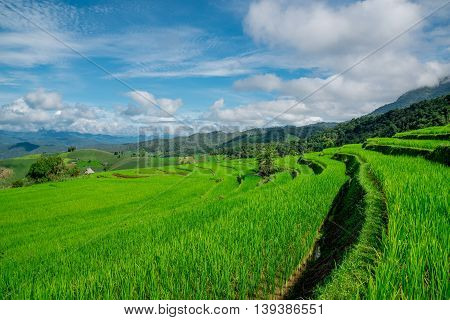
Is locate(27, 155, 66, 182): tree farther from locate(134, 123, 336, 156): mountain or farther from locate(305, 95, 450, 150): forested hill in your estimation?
locate(305, 95, 450, 150): forested hill

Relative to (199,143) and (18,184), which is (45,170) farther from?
(199,143)

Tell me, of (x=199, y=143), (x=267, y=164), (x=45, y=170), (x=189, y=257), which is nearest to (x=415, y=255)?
(x=189, y=257)

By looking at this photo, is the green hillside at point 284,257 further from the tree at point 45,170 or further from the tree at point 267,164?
the tree at point 45,170

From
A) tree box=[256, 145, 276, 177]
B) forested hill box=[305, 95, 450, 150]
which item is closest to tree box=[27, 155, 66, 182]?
tree box=[256, 145, 276, 177]

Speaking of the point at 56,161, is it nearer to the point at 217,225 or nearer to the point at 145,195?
the point at 145,195

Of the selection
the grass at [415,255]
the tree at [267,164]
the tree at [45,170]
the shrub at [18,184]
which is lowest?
the shrub at [18,184]

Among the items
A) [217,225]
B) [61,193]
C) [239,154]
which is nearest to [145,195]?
[61,193]

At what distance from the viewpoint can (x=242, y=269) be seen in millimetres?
3943

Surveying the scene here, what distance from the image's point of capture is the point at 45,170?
57.8 meters

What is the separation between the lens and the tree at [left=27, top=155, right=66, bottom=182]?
57625 millimetres

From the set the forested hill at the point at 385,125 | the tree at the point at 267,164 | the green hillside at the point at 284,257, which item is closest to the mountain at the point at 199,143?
the tree at the point at 267,164

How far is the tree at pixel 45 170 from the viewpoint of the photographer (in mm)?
57625
